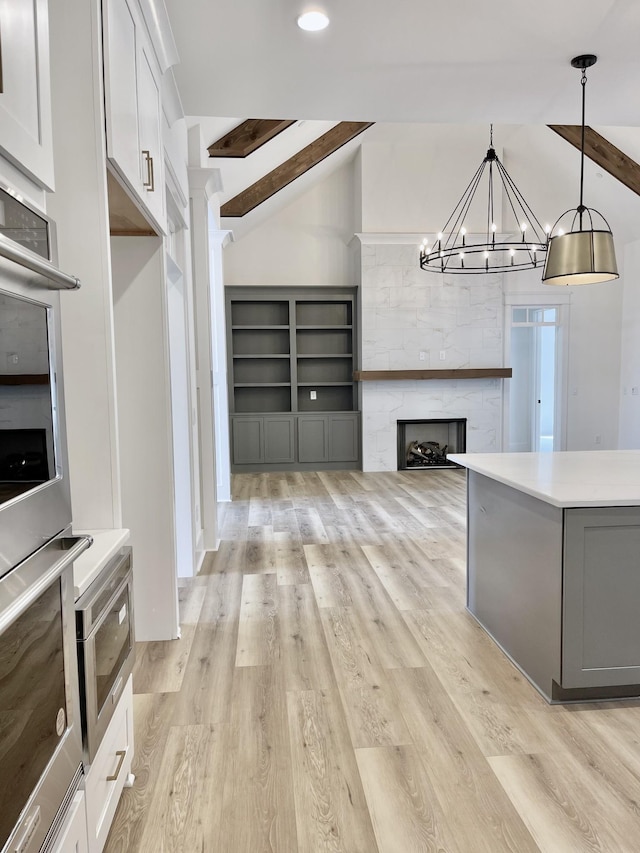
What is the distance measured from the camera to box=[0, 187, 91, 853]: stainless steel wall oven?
899 millimetres

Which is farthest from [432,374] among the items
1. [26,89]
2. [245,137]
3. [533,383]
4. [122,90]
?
→ [26,89]

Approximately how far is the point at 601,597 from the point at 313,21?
2.62m

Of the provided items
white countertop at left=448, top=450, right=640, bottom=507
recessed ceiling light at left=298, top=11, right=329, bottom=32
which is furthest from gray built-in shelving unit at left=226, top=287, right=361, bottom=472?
recessed ceiling light at left=298, top=11, right=329, bottom=32

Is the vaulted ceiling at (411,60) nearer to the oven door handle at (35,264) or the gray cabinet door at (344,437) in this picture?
the oven door handle at (35,264)

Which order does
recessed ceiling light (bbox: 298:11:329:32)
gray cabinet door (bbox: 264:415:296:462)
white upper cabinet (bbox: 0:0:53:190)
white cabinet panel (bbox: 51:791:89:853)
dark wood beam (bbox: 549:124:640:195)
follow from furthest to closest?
gray cabinet door (bbox: 264:415:296:462) < dark wood beam (bbox: 549:124:640:195) < recessed ceiling light (bbox: 298:11:329:32) < white cabinet panel (bbox: 51:791:89:853) < white upper cabinet (bbox: 0:0:53:190)

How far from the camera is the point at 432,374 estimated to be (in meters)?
7.30

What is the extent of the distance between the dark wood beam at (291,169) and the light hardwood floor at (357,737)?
4.63 metres

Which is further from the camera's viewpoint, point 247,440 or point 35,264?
point 247,440

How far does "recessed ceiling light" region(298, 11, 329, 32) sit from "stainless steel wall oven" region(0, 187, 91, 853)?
1.90 metres

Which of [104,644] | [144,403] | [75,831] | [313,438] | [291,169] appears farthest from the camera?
[313,438]

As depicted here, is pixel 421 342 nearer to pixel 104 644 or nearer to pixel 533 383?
pixel 533 383

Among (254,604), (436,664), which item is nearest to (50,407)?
(436,664)

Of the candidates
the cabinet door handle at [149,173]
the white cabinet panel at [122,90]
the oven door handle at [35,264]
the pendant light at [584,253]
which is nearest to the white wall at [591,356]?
the pendant light at [584,253]

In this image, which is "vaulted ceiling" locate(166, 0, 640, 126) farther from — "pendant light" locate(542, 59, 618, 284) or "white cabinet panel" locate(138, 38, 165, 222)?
"white cabinet panel" locate(138, 38, 165, 222)
